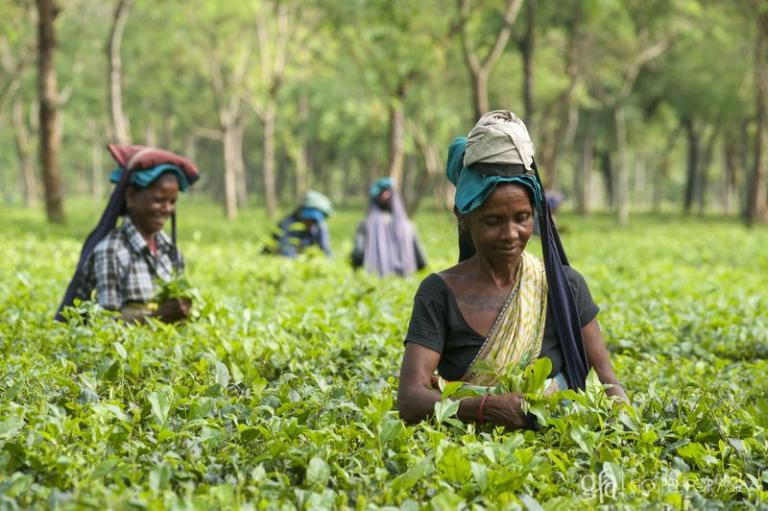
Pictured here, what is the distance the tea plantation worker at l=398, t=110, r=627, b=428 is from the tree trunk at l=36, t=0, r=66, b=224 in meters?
15.8

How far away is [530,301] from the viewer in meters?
3.19

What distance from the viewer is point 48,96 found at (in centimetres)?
1709

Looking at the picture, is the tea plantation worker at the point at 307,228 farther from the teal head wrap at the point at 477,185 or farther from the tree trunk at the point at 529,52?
the tree trunk at the point at 529,52

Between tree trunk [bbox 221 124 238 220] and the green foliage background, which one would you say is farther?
tree trunk [bbox 221 124 238 220]

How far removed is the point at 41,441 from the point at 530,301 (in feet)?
5.93

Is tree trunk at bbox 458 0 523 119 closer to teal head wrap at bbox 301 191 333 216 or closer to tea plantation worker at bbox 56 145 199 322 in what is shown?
teal head wrap at bbox 301 191 333 216

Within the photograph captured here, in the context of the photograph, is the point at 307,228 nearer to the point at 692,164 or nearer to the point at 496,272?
the point at 496,272

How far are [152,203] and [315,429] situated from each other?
9.24 ft

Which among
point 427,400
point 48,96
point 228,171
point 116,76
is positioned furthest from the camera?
point 228,171

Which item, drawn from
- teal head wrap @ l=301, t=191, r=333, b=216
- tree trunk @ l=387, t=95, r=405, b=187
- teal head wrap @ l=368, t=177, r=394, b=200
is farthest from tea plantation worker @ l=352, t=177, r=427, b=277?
tree trunk @ l=387, t=95, r=405, b=187

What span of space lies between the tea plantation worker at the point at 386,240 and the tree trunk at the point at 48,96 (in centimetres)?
957

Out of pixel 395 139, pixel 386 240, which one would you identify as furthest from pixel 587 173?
pixel 386 240

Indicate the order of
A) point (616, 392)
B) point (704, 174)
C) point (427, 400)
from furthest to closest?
point (704, 174), point (616, 392), point (427, 400)

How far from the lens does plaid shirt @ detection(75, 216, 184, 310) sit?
16.7 feet
